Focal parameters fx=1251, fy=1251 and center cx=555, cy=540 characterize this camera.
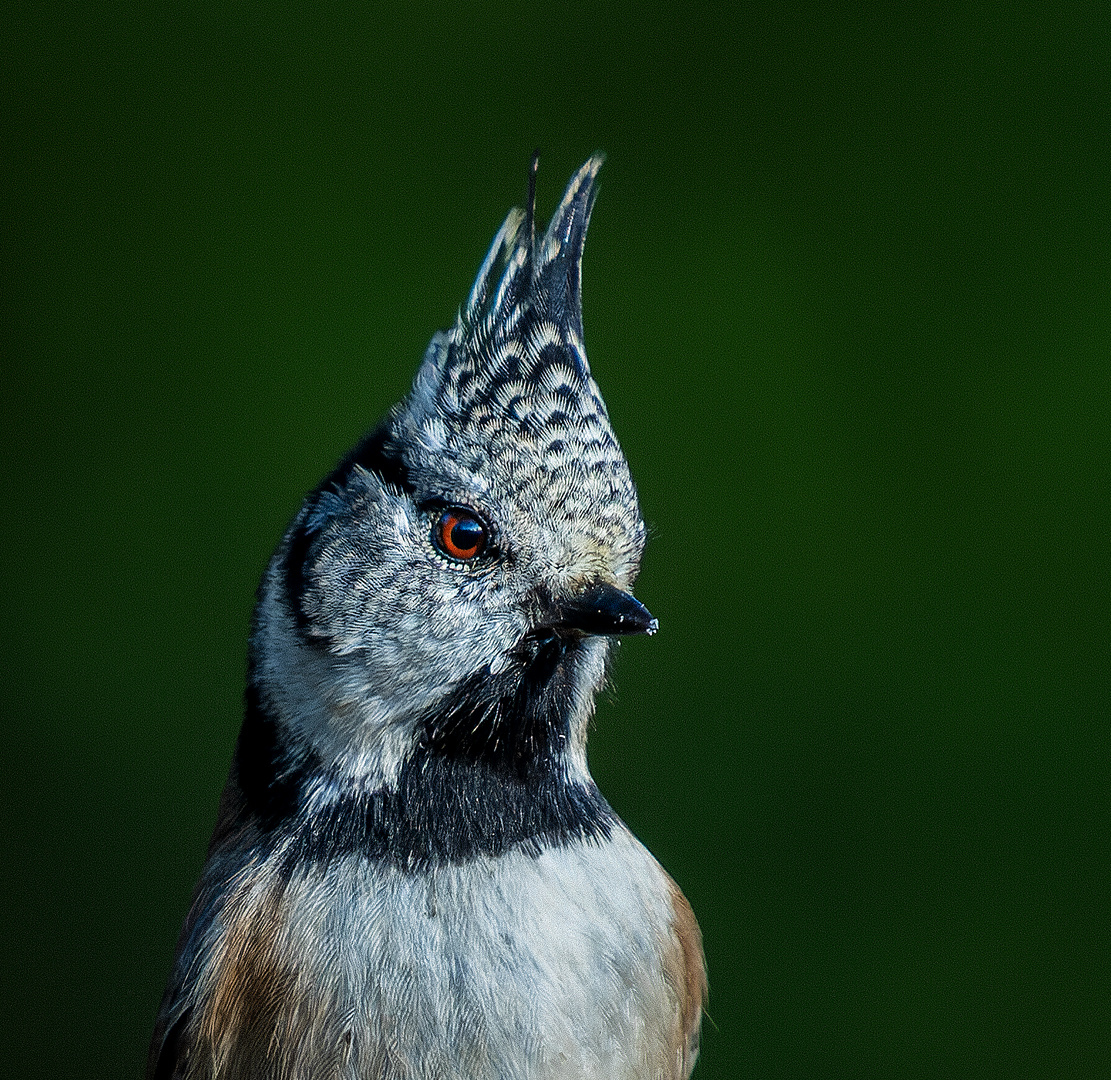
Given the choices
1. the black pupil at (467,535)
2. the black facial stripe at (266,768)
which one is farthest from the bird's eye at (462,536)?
the black facial stripe at (266,768)

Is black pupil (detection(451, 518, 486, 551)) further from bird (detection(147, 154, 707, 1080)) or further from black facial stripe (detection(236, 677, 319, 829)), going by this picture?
black facial stripe (detection(236, 677, 319, 829))

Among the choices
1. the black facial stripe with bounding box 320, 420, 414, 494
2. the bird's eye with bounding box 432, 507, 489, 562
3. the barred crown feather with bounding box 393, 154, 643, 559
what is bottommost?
the bird's eye with bounding box 432, 507, 489, 562

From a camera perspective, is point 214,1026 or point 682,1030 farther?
point 682,1030

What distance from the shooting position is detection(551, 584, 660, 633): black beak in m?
1.16

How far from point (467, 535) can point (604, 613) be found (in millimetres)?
151

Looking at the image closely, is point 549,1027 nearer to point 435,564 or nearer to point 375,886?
point 375,886

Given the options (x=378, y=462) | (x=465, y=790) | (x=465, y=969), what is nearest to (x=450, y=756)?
(x=465, y=790)

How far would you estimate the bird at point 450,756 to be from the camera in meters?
1.17

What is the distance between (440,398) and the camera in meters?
1.24

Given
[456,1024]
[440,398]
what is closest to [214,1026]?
[456,1024]

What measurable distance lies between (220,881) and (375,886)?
20 cm

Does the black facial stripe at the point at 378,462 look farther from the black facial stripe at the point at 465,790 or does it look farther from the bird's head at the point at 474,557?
the black facial stripe at the point at 465,790

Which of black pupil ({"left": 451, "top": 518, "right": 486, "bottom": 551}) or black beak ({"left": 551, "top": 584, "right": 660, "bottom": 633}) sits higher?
black pupil ({"left": 451, "top": 518, "right": 486, "bottom": 551})

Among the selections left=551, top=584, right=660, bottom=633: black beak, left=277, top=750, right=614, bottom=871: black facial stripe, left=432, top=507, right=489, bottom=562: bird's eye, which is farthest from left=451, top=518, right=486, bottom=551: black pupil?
left=277, top=750, right=614, bottom=871: black facial stripe
